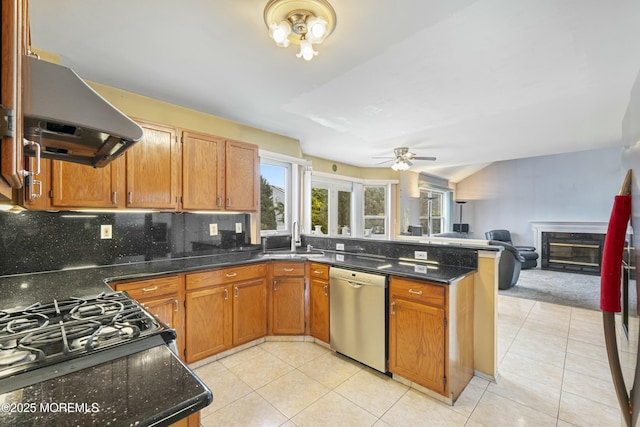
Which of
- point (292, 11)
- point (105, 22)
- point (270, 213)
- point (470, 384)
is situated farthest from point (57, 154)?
point (470, 384)

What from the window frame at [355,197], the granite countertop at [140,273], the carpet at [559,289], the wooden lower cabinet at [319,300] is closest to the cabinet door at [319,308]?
the wooden lower cabinet at [319,300]

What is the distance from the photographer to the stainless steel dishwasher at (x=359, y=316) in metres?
2.30

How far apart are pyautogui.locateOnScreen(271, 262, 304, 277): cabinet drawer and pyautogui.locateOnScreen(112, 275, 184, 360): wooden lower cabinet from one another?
3.04 feet

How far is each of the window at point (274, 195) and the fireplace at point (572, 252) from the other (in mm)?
6831

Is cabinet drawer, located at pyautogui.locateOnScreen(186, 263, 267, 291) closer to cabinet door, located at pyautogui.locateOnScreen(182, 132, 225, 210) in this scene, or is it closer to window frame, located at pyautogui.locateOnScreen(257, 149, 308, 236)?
cabinet door, located at pyautogui.locateOnScreen(182, 132, 225, 210)

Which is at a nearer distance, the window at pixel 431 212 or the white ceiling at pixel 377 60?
the white ceiling at pixel 377 60

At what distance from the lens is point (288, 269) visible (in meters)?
2.93

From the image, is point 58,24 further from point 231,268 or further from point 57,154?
point 231,268

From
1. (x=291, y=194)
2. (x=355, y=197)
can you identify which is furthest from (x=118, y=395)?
(x=355, y=197)

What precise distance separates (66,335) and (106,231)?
1.82 m

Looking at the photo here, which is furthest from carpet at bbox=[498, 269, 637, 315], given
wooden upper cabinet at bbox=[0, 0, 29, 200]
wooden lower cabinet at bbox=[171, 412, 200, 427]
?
wooden upper cabinet at bbox=[0, 0, 29, 200]

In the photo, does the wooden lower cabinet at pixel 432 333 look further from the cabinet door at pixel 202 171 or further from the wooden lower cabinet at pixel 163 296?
the cabinet door at pixel 202 171

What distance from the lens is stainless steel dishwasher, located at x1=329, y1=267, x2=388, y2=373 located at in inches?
90.6

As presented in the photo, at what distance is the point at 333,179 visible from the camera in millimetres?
Result: 5750
